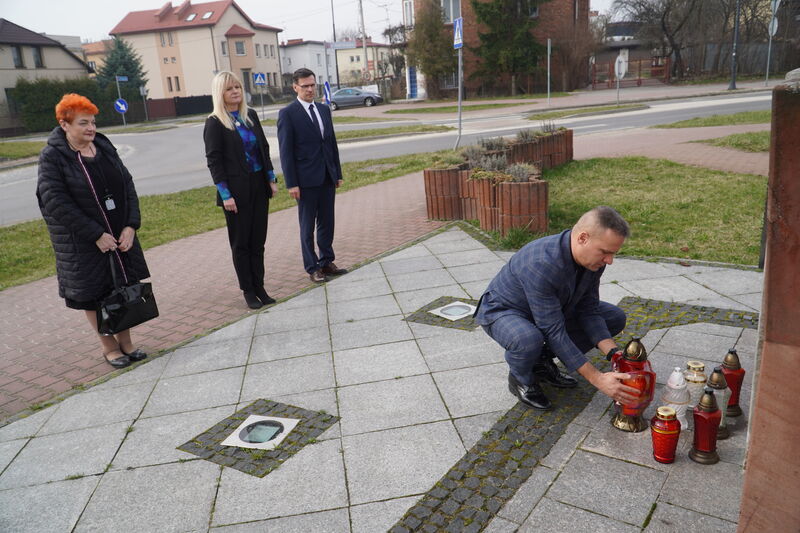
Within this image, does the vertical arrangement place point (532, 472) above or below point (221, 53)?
below

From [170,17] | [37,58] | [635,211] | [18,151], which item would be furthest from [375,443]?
[170,17]

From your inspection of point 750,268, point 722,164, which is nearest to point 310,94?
point 750,268

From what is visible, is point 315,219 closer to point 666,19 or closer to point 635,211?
point 635,211

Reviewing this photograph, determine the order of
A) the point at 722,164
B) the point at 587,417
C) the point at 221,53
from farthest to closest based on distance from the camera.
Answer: the point at 221,53 → the point at 722,164 → the point at 587,417

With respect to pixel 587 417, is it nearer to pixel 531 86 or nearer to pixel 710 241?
pixel 710 241

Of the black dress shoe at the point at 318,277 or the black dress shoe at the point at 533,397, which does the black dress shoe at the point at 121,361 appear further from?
the black dress shoe at the point at 533,397

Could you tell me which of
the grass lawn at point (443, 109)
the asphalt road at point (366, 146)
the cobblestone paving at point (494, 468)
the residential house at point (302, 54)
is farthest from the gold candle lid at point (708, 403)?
the residential house at point (302, 54)

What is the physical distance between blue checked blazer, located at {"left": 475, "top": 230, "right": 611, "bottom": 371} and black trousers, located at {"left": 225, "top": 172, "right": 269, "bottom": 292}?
2.76m

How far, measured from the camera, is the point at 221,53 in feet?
200

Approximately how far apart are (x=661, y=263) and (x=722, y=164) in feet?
18.5

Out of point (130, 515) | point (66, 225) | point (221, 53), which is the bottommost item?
point (130, 515)

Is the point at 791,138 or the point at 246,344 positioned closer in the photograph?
the point at 791,138

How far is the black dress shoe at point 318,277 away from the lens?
631 centimetres

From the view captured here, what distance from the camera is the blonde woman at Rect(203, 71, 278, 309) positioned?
523 centimetres
